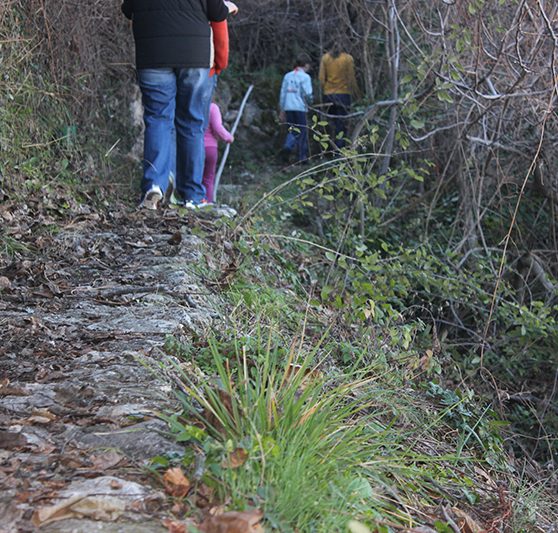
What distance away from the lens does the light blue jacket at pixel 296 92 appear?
45.0 feet

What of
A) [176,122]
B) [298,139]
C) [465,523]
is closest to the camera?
[465,523]

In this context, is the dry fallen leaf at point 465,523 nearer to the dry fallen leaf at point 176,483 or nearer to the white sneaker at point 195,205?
the dry fallen leaf at point 176,483

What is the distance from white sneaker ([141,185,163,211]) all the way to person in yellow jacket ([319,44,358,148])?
695 cm

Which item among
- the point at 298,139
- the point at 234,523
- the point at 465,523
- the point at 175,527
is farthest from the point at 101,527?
the point at 298,139

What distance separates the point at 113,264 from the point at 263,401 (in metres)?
2.63

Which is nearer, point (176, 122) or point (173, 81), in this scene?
point (173, 81)

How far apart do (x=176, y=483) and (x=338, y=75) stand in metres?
11.7

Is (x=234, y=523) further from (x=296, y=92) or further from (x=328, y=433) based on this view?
(x=296, y=92)

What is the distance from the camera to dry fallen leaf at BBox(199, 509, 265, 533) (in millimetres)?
1961

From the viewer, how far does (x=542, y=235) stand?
29.3 feet

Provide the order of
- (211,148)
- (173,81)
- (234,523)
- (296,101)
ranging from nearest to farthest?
1. (234,523)
2. (173,81)
3. (211,148)
4. (296,101)

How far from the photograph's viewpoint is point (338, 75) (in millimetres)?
13273

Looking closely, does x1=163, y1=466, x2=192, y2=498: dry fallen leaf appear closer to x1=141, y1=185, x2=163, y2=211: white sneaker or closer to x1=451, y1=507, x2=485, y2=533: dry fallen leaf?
x1=451, y1=507, x2=485, y2=533: dry fallen leaf

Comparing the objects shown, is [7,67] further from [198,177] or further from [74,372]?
[74,372]
